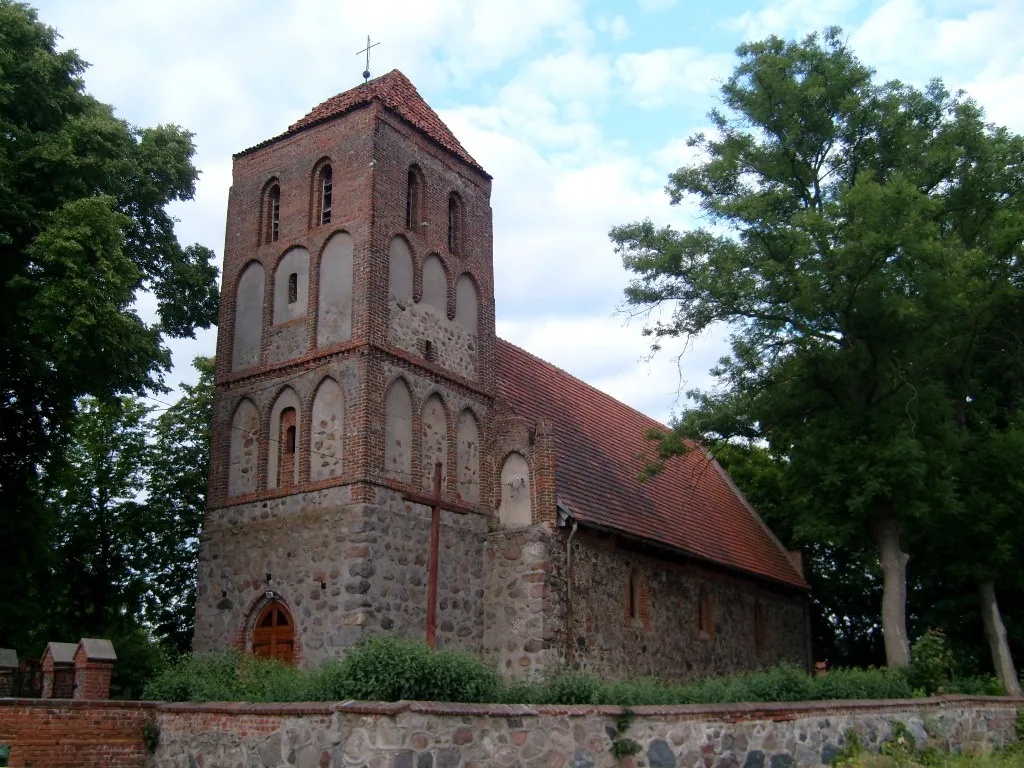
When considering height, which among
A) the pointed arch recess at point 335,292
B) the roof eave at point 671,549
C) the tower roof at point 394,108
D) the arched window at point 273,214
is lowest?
the roof eave at point 671,549

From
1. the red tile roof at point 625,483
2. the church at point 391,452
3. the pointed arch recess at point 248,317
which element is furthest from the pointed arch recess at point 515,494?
the pointed arch recess at point 248,317

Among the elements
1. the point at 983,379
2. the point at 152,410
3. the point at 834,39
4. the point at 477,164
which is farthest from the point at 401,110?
the point at 983,379

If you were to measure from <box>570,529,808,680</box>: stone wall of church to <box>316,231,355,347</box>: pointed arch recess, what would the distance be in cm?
583

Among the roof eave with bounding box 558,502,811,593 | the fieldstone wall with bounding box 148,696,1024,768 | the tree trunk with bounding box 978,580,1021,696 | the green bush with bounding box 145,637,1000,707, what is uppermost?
the roof eave with bounding box 558,502,811,593

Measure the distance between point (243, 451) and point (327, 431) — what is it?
212 cm

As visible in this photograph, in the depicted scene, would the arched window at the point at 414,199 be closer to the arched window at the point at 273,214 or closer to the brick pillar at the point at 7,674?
the arched window at the point at 273,214

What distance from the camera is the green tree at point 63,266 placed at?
1750 cm

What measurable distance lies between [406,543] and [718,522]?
1156 cm

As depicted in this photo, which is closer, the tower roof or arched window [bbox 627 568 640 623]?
the tower roof

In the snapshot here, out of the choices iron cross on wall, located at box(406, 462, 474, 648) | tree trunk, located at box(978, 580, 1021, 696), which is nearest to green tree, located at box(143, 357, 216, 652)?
iron cross on wall, located at box(406, 462, 474, 648)

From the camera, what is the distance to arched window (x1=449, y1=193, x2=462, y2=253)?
21.0 meters

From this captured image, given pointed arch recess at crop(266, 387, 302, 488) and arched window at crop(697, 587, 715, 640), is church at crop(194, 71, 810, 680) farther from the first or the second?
arched window at crop(697, 587, 715, 640)

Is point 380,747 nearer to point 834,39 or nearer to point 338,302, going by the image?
point 338,302

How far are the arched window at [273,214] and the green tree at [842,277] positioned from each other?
23.5 ft
